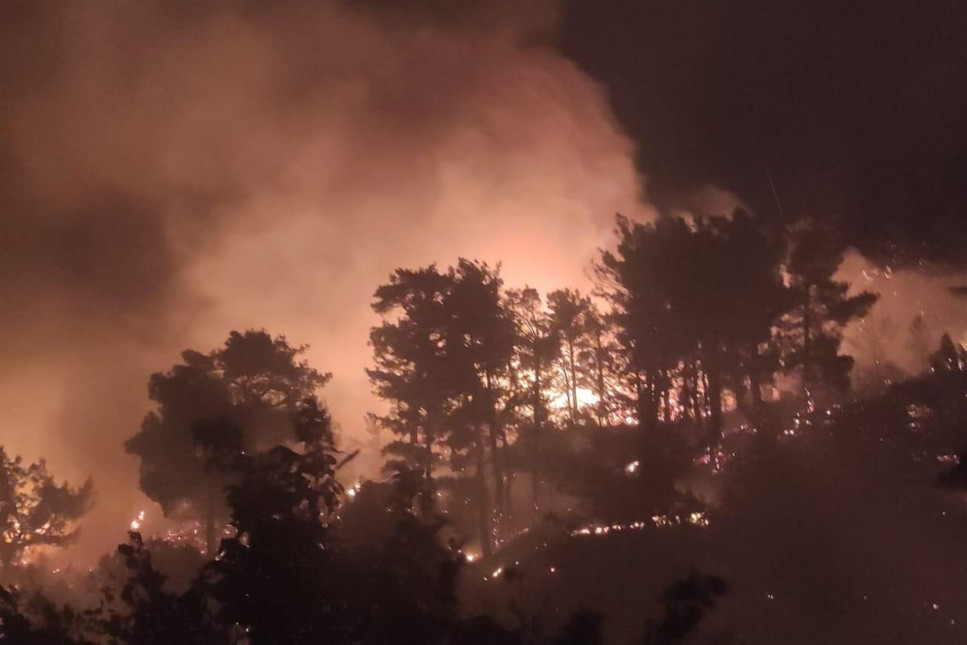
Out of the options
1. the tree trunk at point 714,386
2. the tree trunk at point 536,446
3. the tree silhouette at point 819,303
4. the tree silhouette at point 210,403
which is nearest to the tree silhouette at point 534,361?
the tree trunk at point 536,446

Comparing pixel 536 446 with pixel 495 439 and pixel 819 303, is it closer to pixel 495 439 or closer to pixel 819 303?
pixel 495 439

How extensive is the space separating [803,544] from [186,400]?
2123 centimetres

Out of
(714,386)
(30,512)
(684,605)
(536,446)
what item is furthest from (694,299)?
(30,512)

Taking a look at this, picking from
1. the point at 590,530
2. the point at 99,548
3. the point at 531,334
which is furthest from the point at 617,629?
the point at 99,548

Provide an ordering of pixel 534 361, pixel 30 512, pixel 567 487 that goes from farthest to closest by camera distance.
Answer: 1. pixel 30 512
2. pixel 534 361
3. pixel 567 487

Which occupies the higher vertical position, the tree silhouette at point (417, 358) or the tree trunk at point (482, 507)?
the tree silhouette at point (417, 358)

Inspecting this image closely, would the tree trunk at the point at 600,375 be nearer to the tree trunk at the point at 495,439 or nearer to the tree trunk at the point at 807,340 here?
the tree trunk at the point at 495,439

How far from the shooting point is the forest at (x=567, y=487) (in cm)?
862

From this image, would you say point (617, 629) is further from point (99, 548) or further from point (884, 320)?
point (99, 548)

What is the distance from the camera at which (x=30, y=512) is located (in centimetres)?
3716

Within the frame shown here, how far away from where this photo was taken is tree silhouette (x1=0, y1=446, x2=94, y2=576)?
36.1m

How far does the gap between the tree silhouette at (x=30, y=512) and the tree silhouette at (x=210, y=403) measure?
9.55 m

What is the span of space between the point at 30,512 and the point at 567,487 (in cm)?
2713

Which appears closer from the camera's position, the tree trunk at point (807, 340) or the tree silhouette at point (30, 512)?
the tree trunk at point (807, 340)
